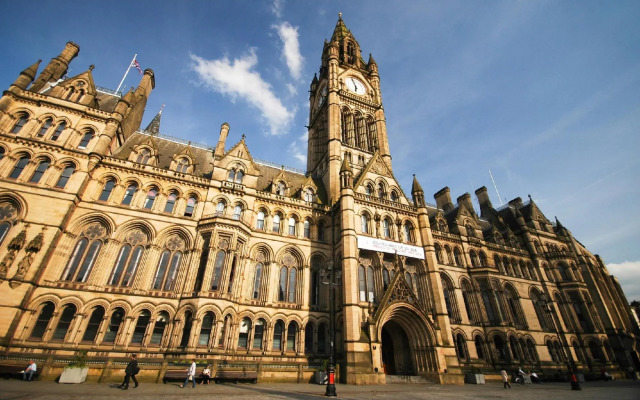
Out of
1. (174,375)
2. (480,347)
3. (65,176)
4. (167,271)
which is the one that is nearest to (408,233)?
(480,347)

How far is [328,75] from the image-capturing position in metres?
42.4

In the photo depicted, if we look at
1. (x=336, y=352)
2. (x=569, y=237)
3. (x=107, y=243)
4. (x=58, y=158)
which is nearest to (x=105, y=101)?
(x=58, y=158)

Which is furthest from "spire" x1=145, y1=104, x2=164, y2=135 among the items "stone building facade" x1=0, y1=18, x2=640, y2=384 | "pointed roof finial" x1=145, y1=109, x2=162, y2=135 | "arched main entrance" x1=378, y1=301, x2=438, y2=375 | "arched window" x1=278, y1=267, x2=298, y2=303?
"arched main entrance" x1=378, y1=301, x2=438, y2=375

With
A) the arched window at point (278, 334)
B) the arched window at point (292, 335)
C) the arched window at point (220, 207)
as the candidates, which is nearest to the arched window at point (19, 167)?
the arched window at point (220, 207)

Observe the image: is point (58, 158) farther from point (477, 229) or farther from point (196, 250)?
point (477, 229)

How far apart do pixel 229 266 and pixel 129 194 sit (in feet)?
32.9

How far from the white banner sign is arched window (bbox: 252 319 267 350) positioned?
999 centimetres

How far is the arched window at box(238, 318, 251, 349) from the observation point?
21781 millimetres

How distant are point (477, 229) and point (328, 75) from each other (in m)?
29.0

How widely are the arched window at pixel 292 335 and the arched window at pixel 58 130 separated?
76.7ft

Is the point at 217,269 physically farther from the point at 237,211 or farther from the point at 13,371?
the point at 13,371

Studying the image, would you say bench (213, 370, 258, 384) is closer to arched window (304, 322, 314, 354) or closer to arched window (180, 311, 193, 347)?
arched window (180, 311, 193, 347)

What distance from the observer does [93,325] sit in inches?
741

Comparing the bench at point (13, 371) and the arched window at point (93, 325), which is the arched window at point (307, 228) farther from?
the bench at point (13, 371)
